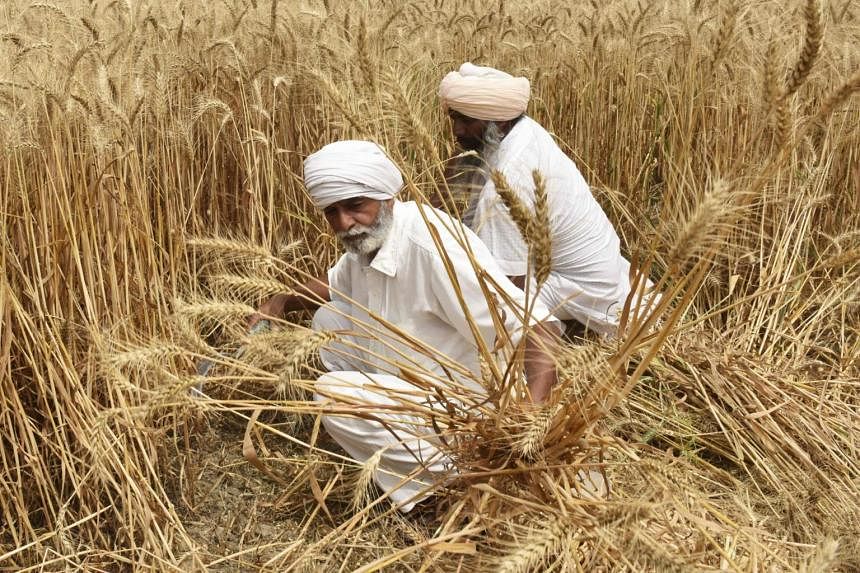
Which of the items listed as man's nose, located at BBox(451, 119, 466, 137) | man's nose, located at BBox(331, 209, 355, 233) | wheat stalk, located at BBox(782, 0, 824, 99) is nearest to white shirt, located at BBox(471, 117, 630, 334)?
man's nose, located at BBox(451, 119, 466, 137)

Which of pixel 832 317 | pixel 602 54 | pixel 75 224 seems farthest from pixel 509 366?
pixel 602 54

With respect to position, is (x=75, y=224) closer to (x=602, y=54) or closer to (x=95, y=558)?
(x=95, y=558)

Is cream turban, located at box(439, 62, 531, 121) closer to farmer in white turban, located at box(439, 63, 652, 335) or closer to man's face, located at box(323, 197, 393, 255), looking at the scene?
farmer in white turban, located at box(439, 63, 652, 335)

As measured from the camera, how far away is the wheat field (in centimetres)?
147

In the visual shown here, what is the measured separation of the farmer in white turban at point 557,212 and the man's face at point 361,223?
0.55m

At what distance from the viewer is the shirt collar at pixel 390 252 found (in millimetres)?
2105

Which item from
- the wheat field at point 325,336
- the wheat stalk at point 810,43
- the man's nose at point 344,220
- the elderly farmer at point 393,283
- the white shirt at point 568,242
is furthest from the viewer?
the white shirt at point 568,242

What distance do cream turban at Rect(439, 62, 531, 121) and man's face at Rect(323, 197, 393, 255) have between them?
0.68m

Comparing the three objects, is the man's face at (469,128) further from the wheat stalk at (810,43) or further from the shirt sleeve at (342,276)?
the wheat stalk at (810,43)

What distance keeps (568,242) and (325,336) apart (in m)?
1.29

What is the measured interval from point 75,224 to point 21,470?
537mm

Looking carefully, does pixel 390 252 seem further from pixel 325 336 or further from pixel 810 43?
pixel 810 43

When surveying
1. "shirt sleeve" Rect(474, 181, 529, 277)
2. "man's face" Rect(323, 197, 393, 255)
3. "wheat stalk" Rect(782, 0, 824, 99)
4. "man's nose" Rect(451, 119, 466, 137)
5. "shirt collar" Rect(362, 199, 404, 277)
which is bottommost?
"shirt sleeve" Rect(474, 181, 529, 277)

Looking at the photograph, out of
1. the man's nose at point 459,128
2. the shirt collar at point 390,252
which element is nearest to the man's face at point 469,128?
the man's nose at point 459,128
